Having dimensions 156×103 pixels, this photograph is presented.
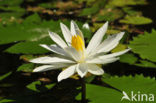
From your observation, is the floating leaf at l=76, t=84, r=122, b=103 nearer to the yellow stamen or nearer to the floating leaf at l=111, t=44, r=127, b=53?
the yellow stamen

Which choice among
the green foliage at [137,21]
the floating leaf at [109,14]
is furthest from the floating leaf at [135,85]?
the floating leaf at [109,14]

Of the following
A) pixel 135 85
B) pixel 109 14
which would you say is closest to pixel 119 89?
pixel 135 85

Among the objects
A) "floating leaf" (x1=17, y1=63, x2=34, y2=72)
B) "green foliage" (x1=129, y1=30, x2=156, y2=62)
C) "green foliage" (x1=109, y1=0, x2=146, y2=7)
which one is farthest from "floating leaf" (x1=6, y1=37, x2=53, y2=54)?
"green foliage" (x1=109, y1=0, x2=146, y2=7)

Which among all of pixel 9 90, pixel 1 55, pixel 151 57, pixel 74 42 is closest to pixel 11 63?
pixel 1 55

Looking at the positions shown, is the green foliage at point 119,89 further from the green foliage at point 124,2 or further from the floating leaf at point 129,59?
the green foliage at point 124,2

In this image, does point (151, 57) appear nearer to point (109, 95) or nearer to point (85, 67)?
point (109, 95)

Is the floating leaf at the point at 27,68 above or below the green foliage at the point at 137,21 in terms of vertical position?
below
